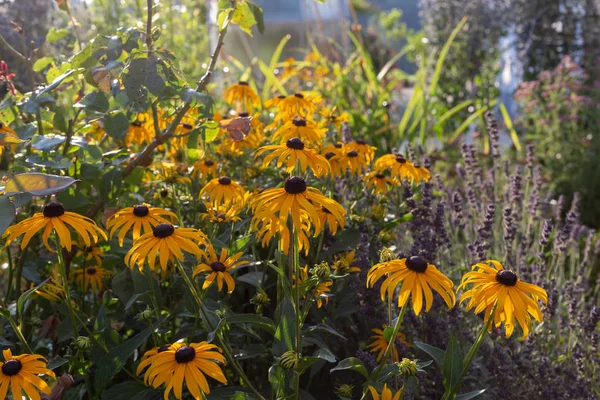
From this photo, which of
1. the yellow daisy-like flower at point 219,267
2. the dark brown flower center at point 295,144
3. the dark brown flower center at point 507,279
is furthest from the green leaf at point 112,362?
the dark brown flower center at point 507,279

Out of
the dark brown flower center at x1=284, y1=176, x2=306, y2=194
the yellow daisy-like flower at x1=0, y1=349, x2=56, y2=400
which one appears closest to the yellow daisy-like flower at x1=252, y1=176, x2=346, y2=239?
the dark brown flower center at x1=284, y1=176, x2=306, y2=194

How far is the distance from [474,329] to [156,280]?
97 centimetres

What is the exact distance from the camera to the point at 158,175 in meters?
2.00

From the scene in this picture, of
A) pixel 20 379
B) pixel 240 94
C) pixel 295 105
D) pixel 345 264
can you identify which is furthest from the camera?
pixel 240 94

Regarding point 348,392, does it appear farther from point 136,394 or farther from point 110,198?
point 110,198

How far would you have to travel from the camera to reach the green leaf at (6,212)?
3.85 ft

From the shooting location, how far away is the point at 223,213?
1.66m

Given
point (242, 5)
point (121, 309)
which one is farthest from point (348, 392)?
point (242, 5)

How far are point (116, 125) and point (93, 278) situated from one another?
41cm

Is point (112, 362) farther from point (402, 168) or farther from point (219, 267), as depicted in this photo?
point (402, 168)

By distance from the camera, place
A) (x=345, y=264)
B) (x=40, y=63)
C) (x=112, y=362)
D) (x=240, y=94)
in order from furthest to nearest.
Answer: (x=240, y=94) → (x=40, y=63) → (x=345, y=264) → (x=112, y=362)

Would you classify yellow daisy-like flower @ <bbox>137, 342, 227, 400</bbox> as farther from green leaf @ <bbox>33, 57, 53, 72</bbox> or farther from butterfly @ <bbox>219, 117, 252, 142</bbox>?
green leaf @ <bbox>33, 57, 53, 72</bbox>

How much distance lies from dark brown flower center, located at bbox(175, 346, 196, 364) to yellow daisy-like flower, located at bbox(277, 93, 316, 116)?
1.14 metres

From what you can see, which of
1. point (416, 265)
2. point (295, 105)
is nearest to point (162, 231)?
point (416, 265)
